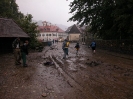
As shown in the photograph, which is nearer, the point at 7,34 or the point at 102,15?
the point at 7,34

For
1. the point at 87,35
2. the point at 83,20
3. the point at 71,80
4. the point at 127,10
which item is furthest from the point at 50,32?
the point at 71,80

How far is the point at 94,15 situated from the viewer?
27625 mm

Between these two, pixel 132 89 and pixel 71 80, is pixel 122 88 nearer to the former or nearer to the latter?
pixel 132 89

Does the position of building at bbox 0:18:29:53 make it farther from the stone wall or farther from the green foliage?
the stone wall

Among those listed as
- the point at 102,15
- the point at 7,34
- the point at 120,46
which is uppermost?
the point at 102,15

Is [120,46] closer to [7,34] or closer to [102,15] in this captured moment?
[102,15]

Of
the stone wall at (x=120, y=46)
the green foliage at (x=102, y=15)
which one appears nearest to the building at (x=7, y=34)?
the green foliage at (x=102, y=15)

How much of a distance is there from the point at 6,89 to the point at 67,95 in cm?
274

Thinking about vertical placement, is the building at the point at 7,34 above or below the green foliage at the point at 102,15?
below

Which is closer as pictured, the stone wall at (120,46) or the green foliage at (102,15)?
the stone wall at (120,46)

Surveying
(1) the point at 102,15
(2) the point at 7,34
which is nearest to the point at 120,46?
(1) the point at 102,15

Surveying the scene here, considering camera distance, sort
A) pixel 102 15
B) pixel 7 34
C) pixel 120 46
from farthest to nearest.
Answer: pixel 102 15 → pixel 120 46 → pixel 7 34

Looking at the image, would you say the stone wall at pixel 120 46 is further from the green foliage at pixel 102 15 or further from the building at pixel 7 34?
the building at pixel 7 34

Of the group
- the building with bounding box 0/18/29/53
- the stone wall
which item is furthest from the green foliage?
the building with bounding box 0/18/29/53
